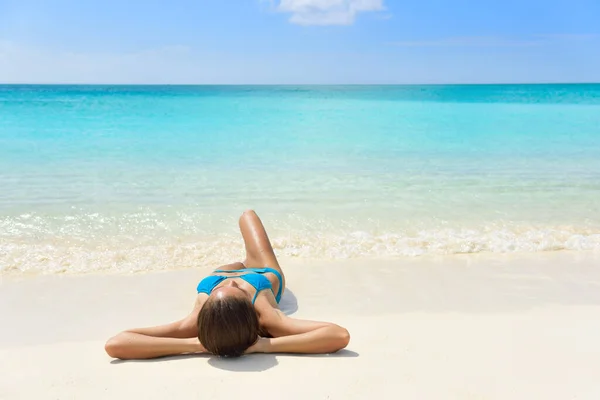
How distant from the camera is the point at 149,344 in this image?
3713mm

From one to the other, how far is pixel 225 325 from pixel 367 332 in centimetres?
119

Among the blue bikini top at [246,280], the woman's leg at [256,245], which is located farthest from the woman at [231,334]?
the woman's leg at [256,245]

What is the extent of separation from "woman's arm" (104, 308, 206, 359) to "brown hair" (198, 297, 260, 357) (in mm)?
154

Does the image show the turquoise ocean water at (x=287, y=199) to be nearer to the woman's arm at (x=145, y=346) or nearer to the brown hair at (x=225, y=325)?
the woman's arm at (x=145, y=346)

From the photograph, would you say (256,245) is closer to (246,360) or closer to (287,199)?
(246,360)

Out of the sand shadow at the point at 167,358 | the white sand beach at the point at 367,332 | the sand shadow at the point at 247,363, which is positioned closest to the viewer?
the white sand beach at the point at 367,332

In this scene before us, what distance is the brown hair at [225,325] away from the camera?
3.61 m

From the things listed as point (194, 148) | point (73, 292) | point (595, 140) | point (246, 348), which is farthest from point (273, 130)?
point (246, 348)

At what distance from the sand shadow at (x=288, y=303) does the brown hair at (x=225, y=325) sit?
111 centimetres

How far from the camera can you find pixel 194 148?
49.5 ft

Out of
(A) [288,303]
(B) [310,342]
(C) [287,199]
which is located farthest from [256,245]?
(C) [287,199]

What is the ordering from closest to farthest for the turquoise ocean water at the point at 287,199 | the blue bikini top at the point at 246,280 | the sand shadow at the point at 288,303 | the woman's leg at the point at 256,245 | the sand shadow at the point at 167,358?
1. the sand shadow at the point at 167,358
2. the blue bikini top at the point at 246,280
3. the sand shadow at the point at 288,303
4. the woman's leg at the point at 256,245
5. the turquoise ocean water at the point at 287,199

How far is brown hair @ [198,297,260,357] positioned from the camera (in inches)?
142

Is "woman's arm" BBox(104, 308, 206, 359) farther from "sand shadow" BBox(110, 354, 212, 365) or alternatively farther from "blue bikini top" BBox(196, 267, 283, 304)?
"blue bikini top" BBox(196, 267, 283, 304)
